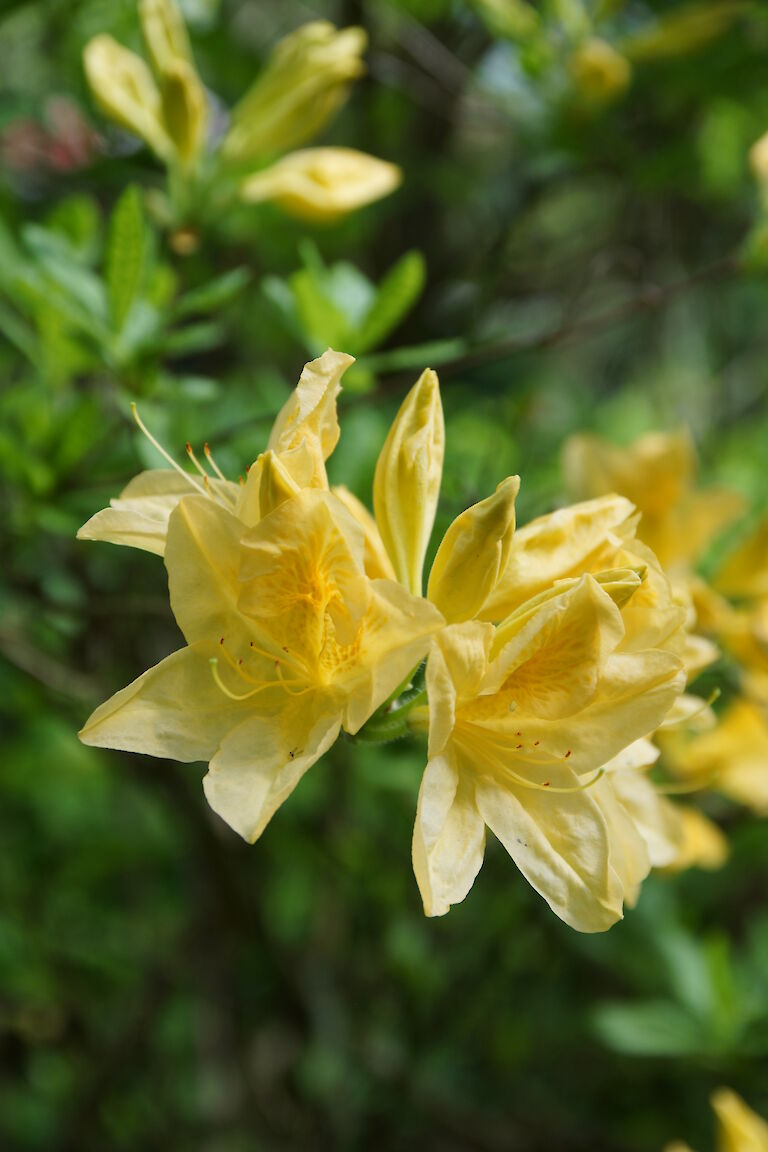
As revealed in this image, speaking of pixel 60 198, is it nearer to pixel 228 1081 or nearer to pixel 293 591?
pixel 293 591

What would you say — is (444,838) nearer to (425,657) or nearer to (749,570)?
(425,657)

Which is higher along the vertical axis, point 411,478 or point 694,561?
point 411,478

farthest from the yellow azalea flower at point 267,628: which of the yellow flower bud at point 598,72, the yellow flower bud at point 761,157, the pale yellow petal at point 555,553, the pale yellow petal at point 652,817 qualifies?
the yellow flower bud at point 598,72

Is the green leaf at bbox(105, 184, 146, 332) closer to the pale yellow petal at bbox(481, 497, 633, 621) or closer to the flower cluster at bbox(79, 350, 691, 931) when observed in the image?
the flower cluster at bbox(79, 350, 691, 931)

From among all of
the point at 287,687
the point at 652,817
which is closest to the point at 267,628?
the point at 287,687

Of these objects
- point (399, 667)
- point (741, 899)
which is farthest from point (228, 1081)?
point (399, 667)

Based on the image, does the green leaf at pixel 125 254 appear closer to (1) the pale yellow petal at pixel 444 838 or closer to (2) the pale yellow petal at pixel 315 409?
(2) the pale yellow petal at pixel 315 409

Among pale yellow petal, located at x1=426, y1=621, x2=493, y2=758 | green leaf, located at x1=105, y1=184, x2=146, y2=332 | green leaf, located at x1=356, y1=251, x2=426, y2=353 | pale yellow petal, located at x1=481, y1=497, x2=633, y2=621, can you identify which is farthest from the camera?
green leaf, located at x1=356, y1=251, x2=426, y2=353

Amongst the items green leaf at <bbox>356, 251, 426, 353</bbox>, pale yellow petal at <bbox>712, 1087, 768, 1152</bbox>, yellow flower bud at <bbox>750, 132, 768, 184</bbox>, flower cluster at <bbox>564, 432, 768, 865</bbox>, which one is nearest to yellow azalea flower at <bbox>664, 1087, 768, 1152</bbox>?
pale yellow petal at <bbox>712, 1087, 768, 1152</bbox>
